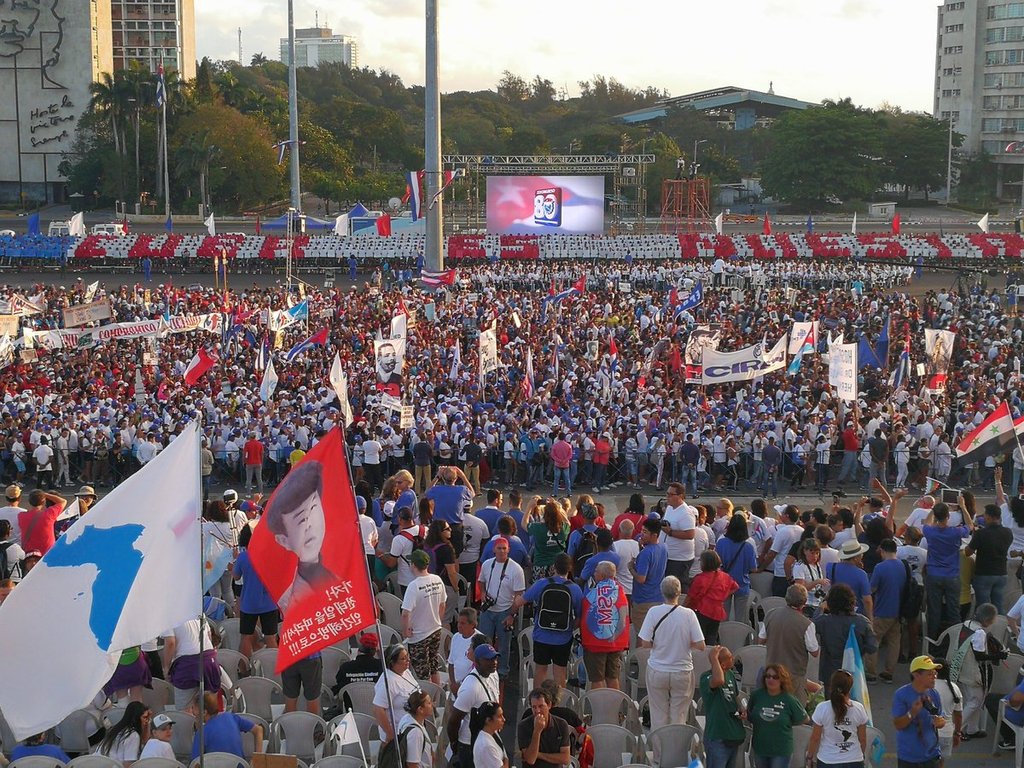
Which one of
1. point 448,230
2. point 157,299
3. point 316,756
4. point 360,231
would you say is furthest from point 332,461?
point 448,230

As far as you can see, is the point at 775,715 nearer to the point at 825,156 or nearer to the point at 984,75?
the point at 825,156

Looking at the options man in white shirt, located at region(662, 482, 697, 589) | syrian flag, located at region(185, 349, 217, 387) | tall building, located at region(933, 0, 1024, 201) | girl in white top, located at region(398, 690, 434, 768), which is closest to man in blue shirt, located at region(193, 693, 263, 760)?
girl in white top, located at region(398, 690, 434, 768)

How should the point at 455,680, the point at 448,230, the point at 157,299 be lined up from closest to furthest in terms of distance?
1. the point at 455,680
2. the point at 157,299
3. the point at 448,230

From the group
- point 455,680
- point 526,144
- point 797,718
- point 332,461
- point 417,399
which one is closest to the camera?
point 332,461

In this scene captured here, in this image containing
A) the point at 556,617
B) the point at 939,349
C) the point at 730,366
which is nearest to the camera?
the point at 556,617

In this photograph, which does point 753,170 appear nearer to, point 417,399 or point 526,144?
point 526,144

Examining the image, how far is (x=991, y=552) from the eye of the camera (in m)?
10.3

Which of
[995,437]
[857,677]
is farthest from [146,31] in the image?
[857,677]

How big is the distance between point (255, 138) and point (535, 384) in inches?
2154

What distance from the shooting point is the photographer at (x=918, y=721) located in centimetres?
739

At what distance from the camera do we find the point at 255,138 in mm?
73125

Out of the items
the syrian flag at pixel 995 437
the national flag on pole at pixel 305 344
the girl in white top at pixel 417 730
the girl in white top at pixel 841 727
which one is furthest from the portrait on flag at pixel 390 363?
the girl in white top at pixel 841 727

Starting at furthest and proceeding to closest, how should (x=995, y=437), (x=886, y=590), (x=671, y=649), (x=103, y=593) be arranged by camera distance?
(x=995, y=437)
(x=886, y=590)
(x=671, y=649)
(x=103, y=593)

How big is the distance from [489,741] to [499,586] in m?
2.90
